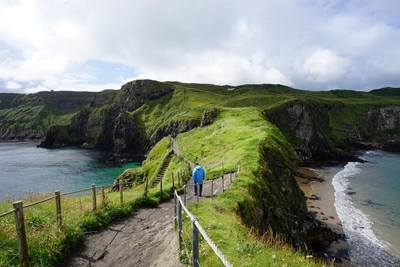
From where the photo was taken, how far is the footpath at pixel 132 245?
11.1 metres

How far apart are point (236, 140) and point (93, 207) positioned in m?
29.8

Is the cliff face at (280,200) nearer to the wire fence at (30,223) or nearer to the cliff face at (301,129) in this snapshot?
the wire fence at (30,223)

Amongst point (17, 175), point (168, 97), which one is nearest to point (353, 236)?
point (17, 175)

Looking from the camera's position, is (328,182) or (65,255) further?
(328,182)

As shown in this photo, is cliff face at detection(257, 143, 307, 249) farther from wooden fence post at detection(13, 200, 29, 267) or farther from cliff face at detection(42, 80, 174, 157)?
cliff face at detection(42, 80, 174, 157)

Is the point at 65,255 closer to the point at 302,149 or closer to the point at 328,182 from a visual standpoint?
the point at 328,182

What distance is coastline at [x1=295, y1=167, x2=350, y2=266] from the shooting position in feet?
109

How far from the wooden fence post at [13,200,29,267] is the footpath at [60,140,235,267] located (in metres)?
1.97

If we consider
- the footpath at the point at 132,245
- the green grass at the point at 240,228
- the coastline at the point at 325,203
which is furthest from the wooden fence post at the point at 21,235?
the coastline at the point at 325,203

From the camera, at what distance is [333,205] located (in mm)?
49500

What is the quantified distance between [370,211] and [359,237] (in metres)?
12.5

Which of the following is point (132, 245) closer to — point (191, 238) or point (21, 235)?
point (191, 238)

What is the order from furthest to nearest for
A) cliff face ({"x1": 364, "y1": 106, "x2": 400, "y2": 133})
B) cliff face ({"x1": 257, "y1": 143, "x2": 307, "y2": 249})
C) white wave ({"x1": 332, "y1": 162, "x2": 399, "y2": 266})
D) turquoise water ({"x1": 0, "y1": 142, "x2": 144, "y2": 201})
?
cliff face ({"x1": 364, "y1": 106, "x2": 400, "y2": 133}) < turquoise water ({"x1": 0, "y1": 142, "x2": 144, "y2": 201}) < white wave ({"x1": 332, "y1": 162, "x2": 399, "y2": 266}) < cliff face ({"x1": 257, "y1": 143, "x2": 307, "y2": 249})

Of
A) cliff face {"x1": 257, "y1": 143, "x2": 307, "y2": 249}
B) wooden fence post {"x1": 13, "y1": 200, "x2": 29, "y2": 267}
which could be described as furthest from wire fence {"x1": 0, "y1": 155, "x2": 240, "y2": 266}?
cliff face {"x1": 257, "y1": 143, "x2": 307, "y2": 249}
